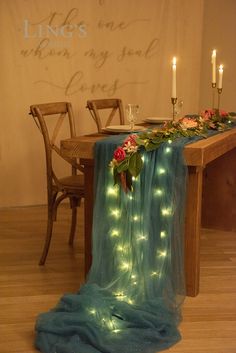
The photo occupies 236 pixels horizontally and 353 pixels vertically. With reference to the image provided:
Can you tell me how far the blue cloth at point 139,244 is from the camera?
214 centimetres

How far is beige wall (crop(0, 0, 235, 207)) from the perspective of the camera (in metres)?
3.91

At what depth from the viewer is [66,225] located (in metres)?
3.67

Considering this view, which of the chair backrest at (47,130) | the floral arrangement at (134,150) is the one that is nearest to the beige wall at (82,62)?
the chair backrest at (47,130)

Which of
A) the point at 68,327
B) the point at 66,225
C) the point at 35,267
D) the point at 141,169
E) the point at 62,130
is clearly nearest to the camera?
the point at 68,327

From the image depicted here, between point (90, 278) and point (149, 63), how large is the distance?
2.31m

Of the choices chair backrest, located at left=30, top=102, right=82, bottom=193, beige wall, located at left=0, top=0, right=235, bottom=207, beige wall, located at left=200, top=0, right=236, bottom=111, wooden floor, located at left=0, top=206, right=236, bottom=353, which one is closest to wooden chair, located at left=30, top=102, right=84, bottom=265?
chair backrest, located at left=30, top=102, right=82, bottom=193

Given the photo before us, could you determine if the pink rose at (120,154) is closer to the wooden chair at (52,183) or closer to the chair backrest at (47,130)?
the chair backrest at (47,130)

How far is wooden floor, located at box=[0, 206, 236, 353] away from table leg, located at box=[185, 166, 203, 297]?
88 millimetres

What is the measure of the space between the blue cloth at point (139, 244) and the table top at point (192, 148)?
0.14 ft

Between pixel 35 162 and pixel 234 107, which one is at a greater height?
pixel 234 107

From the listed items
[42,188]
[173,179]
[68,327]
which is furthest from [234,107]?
[68,327]

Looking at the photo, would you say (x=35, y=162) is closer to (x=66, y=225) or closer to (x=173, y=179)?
(x=66, y=225)

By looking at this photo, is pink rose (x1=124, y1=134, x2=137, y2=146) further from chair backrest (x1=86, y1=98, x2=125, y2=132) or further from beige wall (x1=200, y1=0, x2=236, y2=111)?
beige wall (x1=200, y1=0, x2=236, y2=111)

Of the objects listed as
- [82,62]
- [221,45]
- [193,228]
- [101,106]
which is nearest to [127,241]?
[193,228]
